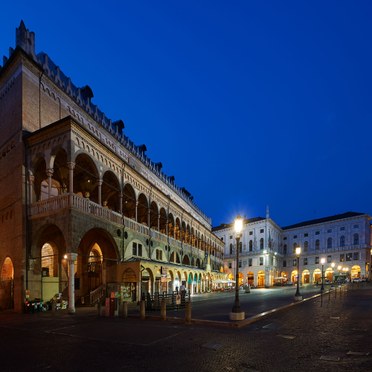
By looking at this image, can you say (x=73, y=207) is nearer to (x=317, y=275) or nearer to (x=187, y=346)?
(x=187, y=346)

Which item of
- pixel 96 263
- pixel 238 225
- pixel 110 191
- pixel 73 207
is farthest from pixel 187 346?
pixel 110 191

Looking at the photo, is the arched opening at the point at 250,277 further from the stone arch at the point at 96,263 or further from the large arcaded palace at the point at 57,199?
the stone arch at the point at 96,263

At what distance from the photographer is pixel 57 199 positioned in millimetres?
24047

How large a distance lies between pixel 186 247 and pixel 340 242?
214 feet

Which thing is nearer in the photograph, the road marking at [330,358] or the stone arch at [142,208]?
the road marking at [330,358]

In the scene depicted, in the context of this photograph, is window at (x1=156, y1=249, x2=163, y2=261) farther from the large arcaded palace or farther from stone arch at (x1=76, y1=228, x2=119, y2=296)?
stone arch at (x1=76, y1=228, x2=119, y2=296)

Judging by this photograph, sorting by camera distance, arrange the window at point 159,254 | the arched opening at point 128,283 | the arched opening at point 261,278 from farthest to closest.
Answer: the arched opening at point 261,278, the window at point 159,254, the arched opening at point 128,283

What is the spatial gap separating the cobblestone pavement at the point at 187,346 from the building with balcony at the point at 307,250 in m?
81.9

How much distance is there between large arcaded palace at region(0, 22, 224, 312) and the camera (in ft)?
79.5

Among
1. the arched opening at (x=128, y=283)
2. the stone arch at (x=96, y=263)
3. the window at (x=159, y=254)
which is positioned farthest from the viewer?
the window at (x=159, y=254)

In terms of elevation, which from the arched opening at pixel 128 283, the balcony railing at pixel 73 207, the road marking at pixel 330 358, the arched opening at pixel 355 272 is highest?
the balcony railing at pixel 73 207

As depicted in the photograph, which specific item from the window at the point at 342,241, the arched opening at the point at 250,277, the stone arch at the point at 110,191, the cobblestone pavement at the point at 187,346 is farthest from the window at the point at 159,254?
the window at the point at 342,241

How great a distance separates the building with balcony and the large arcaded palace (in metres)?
68.2

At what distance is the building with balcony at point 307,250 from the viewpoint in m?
94.4
